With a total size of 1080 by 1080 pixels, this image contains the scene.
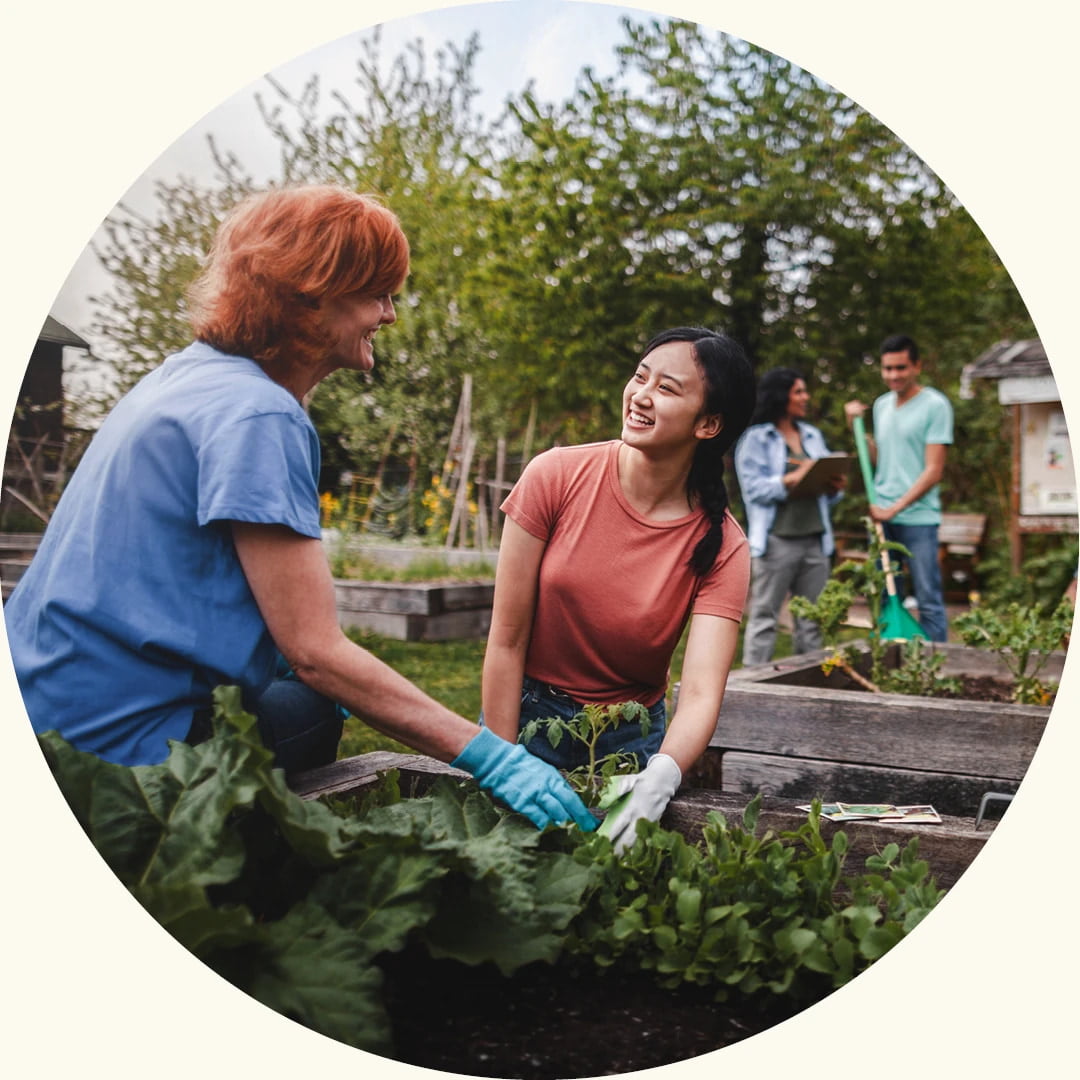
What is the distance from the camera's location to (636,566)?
6.11 feet

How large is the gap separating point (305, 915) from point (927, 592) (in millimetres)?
2533

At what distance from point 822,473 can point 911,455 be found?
0.90m

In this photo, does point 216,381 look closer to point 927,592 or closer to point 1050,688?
point 927,592

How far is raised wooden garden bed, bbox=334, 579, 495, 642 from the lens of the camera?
209 cm

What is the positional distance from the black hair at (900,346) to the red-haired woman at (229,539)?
1073mm

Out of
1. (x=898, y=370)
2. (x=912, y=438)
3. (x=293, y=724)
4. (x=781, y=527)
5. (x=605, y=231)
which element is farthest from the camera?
(x=781, y=527)

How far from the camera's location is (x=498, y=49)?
70.4 inches

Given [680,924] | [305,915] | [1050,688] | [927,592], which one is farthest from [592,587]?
[1050,688]

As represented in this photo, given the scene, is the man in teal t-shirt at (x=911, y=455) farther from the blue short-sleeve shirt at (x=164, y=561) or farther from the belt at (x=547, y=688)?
the blue short-sleeve shirt at (x=164, y=561)

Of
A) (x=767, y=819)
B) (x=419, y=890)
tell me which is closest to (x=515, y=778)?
(x=419, y=890)

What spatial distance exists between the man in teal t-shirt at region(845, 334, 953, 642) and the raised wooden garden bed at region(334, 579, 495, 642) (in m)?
0.93

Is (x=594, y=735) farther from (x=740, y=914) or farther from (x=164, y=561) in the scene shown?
(x=164, y=561)

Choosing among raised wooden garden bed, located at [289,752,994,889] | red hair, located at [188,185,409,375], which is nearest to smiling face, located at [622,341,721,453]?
red hair, located at [188,185,409,375]

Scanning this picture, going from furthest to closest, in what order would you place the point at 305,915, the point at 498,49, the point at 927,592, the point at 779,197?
the point at 927,592 → the point at 779,197 → the point at 498,49 → the point at 305,915
